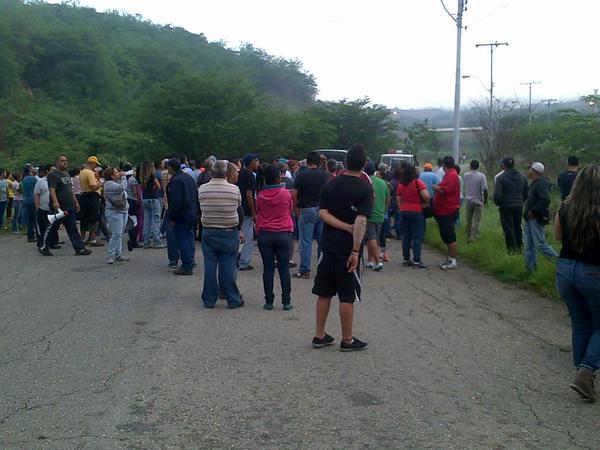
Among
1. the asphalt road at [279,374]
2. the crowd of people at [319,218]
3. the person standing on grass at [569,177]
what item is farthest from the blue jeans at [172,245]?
the person standing on grass at [569,177]

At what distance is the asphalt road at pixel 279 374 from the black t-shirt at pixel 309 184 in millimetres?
1774

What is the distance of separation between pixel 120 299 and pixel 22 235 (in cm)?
1086

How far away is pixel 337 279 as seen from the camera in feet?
22.8

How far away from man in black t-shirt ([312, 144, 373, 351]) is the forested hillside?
29893mm

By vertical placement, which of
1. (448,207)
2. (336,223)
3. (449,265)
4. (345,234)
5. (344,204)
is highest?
(344,204)

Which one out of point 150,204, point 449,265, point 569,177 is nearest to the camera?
point 449,265

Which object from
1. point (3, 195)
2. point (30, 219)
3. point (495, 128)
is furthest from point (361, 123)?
point (30, 219)

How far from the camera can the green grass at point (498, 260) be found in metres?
10.9

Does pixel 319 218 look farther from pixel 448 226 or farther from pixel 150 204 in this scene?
pixel 150 204

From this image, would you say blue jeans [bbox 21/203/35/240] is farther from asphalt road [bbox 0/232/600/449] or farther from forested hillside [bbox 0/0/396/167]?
forested hillside [bbox 0/0/396/167]

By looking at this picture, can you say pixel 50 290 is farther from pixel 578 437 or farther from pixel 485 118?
pixel 485 118

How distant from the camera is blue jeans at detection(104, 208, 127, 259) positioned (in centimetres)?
1295

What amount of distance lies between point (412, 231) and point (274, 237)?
4.49 m

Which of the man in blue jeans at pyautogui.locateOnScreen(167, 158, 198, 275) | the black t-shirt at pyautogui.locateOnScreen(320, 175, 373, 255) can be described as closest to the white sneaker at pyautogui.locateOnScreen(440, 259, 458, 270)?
the man in blue jeans at pyautogui.locateOnScreen(167, 158, 198, 275)
